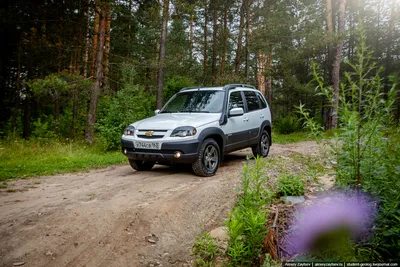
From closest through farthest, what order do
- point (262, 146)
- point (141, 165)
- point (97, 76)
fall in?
point (141, 165) → point (262, 146) → point (97, 76)

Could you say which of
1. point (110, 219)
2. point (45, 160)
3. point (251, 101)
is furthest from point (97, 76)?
point (110, 219)

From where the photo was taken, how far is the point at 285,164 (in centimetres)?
702

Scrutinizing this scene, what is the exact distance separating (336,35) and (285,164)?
9.69m

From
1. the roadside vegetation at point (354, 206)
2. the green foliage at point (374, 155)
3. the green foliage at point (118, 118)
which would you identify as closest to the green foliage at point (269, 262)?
the roadside vegetation at point (354, 206)

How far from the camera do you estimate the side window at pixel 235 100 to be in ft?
23.3

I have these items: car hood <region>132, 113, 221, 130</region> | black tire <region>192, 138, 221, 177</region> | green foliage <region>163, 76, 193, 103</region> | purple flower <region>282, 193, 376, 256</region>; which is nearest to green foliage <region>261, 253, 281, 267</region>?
purple flower <region>282, 193, 376, 256</region>

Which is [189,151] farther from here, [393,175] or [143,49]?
[143,49]

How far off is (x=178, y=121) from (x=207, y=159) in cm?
105

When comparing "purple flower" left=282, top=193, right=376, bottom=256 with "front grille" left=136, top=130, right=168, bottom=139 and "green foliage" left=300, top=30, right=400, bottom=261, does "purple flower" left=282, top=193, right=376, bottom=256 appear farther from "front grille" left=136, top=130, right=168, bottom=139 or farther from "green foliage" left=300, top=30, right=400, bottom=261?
"front grille" left=136, top=130, right=168, bottom=139

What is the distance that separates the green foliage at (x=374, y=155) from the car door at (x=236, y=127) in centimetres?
387

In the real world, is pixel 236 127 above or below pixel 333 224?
above

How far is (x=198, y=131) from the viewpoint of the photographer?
5.84 meters

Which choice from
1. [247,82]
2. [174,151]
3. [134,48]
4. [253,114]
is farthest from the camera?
[134,48]

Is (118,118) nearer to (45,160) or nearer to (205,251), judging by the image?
(45,160)
